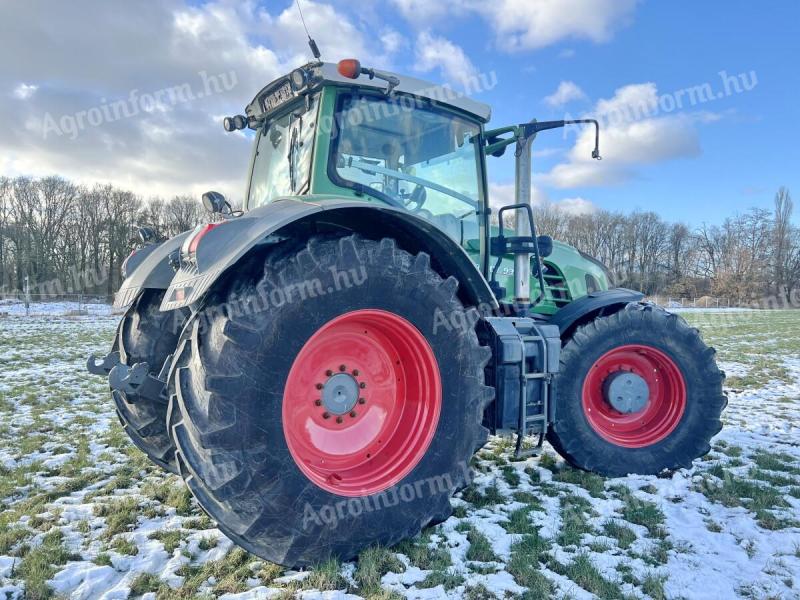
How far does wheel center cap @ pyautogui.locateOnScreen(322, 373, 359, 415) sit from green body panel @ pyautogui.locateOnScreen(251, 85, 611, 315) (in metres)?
0.94

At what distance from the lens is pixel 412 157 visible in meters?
3.76

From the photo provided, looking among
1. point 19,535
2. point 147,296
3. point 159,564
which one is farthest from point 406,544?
point 147,296

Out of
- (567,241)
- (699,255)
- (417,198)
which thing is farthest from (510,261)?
(699,255)

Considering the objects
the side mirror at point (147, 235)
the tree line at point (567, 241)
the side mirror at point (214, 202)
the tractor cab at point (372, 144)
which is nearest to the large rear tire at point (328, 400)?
the tractor cab at point (372, 144)

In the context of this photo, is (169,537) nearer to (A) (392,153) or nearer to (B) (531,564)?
(B) (531,564)

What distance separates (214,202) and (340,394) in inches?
63.1

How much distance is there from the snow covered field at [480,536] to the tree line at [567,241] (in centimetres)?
2010

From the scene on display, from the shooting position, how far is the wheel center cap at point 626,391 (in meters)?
4.16

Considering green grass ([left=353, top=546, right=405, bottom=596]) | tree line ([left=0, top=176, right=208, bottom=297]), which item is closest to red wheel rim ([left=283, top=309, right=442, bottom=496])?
green grass ([left=353, top=546, right=405, bottom=596])

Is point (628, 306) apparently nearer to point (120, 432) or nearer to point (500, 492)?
point (500, 492)

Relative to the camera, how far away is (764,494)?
3559 mm

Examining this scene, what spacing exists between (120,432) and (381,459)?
3.44 meters

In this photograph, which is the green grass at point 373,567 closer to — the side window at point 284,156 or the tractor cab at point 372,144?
the tractor cab at point 372,144

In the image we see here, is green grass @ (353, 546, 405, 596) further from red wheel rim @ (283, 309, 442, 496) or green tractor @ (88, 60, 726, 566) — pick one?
red wheel rim @ (283, 309, 442, 496)
